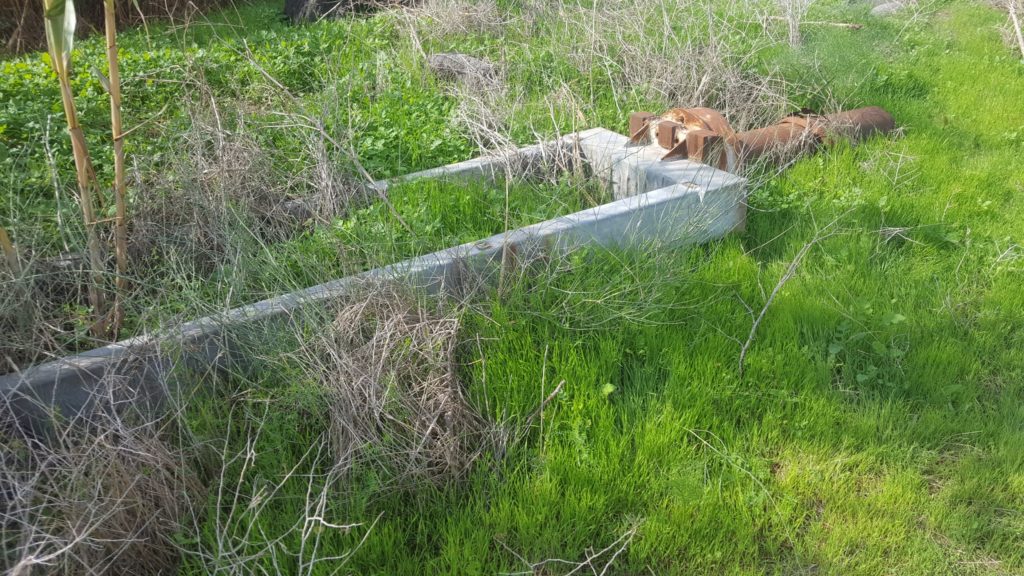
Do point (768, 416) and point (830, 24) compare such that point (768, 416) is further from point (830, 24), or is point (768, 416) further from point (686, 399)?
point (830, 24)

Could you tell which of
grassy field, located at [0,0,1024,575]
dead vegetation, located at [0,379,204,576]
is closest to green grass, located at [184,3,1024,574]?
grassy field, located at [0,0,1024,575]

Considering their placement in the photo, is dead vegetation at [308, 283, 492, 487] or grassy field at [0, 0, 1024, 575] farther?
dead vegetation at [308, 283, 492, 487]

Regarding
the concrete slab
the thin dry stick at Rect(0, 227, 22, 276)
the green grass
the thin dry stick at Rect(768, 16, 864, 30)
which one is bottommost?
the green grass

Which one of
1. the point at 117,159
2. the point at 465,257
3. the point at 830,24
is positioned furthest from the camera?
the point at 830,24

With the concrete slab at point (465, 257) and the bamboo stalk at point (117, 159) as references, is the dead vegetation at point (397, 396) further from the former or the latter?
the bamboo stalk at point (117, 159)

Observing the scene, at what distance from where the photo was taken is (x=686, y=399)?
3031 millimetres

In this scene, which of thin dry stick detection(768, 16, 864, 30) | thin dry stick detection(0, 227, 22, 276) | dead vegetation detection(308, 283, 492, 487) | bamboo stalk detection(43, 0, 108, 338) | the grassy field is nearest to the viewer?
the grassy field

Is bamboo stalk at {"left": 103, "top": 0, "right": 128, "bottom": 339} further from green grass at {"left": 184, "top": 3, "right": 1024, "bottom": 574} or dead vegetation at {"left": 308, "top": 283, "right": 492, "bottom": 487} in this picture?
dead vegetation at {"left": 308, "top": 283, "right": 492, "bottom": 487}

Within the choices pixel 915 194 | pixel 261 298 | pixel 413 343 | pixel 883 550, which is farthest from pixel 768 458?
pixel 915 194

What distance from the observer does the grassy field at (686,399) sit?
249 centimetres

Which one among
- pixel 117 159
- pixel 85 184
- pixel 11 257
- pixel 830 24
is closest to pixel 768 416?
pixel 117 159

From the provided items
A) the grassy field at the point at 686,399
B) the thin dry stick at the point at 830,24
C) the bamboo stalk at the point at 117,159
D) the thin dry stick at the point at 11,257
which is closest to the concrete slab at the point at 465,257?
the grassy field at the point at 686,399

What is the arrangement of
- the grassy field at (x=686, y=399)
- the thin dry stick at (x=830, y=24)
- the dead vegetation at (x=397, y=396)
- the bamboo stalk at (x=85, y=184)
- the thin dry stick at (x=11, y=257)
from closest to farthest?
the grassy field at (x=686, y=399)
the dead vegetation at (x=397, y=396)
the bamboo stalk at (x=85, y=184)
the thin dry stick at (x=11, y=257)
the thin dry stick at (x=830, y=24)

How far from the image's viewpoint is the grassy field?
2494 millimetres
